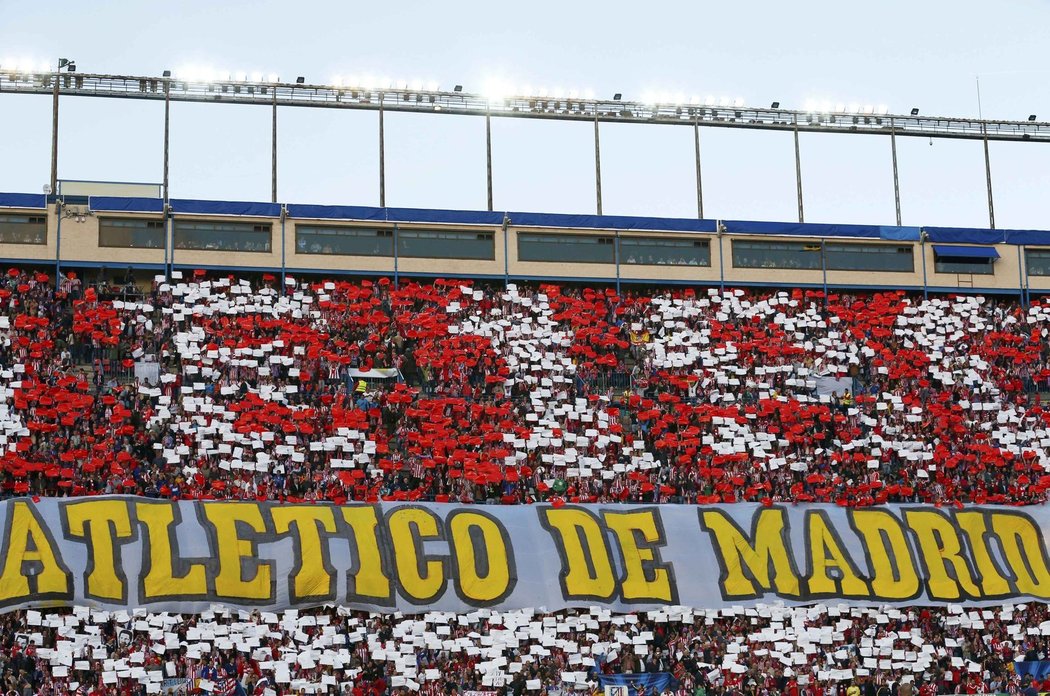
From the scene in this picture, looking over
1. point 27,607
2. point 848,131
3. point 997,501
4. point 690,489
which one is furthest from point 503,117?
point 27,607

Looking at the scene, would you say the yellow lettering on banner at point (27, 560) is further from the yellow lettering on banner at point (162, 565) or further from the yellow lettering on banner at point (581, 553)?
the yellow lettering on banner at point (581, 553)

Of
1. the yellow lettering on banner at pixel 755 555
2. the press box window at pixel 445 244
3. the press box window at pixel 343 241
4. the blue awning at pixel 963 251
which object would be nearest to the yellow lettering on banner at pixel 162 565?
the press box window at pixel 343 241

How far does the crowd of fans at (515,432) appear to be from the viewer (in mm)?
32781

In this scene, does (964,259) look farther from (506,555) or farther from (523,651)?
(523,651)

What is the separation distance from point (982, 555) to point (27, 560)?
864 inches

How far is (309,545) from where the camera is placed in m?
34.5

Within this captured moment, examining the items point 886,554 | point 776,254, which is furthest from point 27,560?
point 776,254

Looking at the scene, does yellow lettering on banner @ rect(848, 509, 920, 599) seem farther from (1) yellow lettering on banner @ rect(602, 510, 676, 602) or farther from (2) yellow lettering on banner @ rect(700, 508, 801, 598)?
(1) yellow lettering on banner @ rect(602, 510, 676, 602)

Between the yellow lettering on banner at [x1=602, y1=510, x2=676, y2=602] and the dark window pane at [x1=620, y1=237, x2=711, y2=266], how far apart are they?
10.7 meters

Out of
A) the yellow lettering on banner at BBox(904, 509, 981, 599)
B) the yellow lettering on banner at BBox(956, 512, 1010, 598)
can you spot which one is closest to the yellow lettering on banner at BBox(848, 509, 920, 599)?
the yellow lettering on banner at BBox(904, 509, 981, 599)

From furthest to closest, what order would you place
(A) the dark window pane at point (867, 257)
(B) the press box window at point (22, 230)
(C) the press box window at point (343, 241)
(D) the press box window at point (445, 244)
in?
(A) the dark window pane at point (867, 257) < (D) the press box window at point (445, 244) < (C) the press box window at point (343, 241) < (B) the press box window at point (22, 230)

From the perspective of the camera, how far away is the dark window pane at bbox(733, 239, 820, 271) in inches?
1828

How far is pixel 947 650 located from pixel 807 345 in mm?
10636

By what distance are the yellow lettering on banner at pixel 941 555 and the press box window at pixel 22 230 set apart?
23328 millimetres
